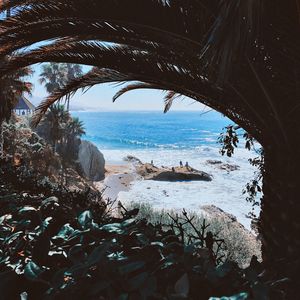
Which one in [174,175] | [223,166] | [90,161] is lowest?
[223,166]

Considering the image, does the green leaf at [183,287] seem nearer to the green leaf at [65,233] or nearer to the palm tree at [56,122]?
the green leaf at [65,233]

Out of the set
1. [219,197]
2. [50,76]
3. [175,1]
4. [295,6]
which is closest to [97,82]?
[175,1]

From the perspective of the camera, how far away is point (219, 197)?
105 ft

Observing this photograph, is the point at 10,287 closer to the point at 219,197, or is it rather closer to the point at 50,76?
the point at 219,197

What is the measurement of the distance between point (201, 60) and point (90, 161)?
122 ft

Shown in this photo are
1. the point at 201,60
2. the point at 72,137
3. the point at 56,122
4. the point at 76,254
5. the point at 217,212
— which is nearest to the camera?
the point at 76,254

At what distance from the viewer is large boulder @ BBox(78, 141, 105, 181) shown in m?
39.2

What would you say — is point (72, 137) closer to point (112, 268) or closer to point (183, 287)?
point (112, 268)

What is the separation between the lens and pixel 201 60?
2816 millimetres

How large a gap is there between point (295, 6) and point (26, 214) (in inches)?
97.0

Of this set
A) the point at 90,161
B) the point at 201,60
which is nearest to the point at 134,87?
the point at 201,60

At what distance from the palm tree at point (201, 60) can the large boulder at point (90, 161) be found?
3562cm

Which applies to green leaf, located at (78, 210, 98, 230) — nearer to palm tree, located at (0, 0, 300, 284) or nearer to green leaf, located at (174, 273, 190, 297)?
green leaf, located at (174, 273, 190, 297)

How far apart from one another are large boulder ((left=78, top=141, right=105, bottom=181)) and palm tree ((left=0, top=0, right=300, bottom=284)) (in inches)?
1402
